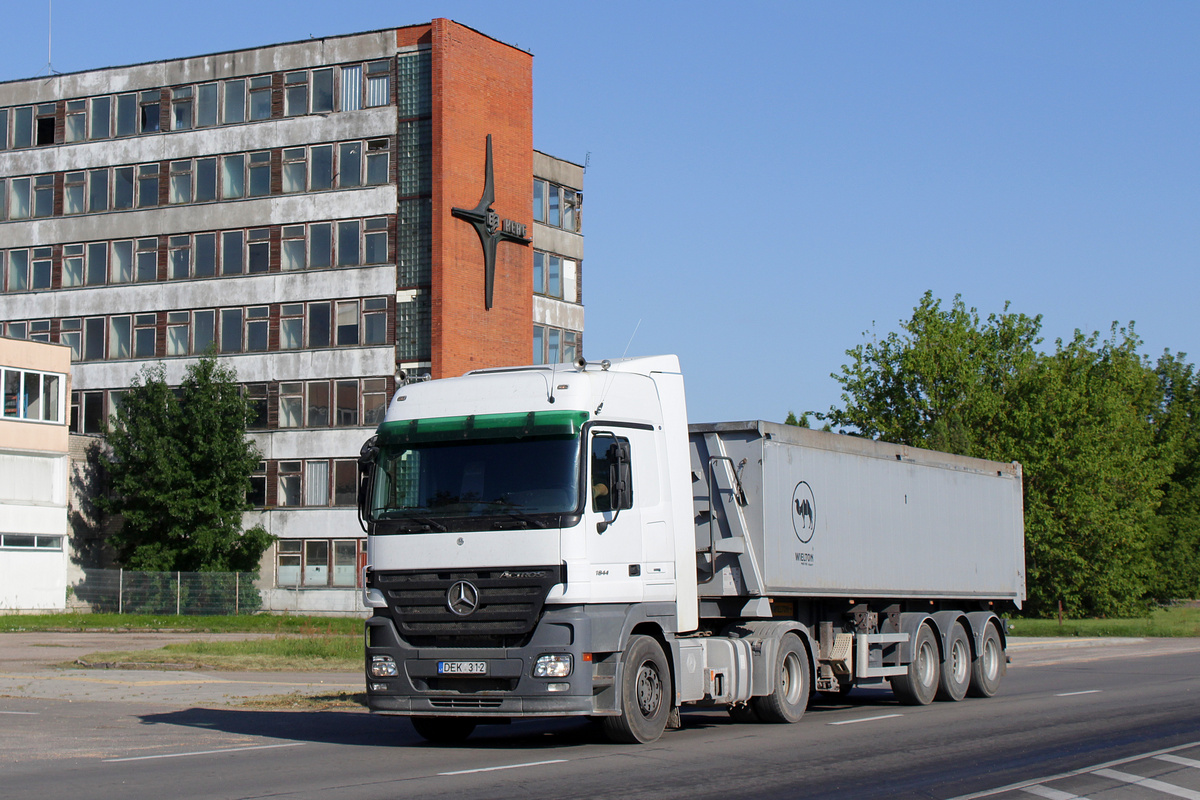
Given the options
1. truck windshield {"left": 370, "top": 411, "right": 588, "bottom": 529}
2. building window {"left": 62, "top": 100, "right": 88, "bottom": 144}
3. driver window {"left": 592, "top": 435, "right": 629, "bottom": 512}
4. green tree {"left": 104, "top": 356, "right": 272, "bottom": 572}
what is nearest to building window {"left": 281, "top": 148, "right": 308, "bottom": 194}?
green tree {"left": 104, "top": 356, "right": 272, "bottom": 572}

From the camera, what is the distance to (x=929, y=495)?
19875 millimetres

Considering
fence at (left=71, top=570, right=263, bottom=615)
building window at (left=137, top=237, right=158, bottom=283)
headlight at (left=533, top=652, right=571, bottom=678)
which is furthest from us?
building window at (left=137, top=237, right=158, bottom=283)

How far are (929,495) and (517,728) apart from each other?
7.18m

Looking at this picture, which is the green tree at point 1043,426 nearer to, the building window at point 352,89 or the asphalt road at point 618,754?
the building window at point 352,89

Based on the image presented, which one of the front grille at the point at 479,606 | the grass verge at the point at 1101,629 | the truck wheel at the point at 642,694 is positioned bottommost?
the grass verge at the point at 1101,629

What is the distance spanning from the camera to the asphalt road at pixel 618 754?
34.8ft

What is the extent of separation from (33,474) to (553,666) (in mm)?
41712

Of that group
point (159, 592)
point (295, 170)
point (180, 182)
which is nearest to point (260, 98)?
point (295, 170)

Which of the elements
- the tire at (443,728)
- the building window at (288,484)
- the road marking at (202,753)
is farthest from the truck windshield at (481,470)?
the building window at (288,484)

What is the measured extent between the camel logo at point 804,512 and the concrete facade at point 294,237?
110 ft

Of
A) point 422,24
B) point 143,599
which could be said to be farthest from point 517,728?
point 422,24

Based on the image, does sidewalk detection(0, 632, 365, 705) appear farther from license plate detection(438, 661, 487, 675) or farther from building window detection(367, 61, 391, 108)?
building window detection(367, 61, 391, 108)

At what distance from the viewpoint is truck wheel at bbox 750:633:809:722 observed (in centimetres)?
1583

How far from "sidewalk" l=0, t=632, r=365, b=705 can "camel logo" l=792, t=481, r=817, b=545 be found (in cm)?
829
